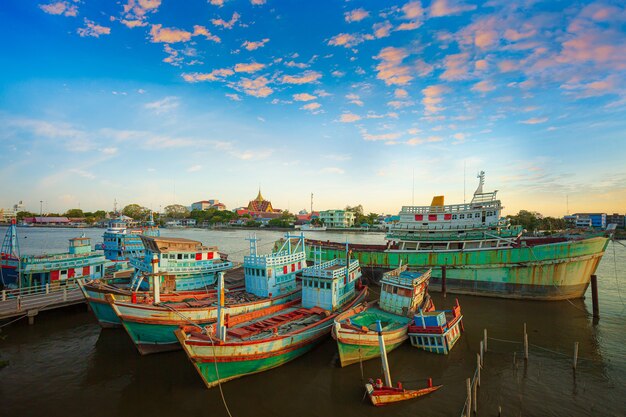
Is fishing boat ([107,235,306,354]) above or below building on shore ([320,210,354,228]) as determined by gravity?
below

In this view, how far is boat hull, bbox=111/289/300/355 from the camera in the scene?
16.2 meters

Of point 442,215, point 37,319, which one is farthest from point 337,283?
point 37,319

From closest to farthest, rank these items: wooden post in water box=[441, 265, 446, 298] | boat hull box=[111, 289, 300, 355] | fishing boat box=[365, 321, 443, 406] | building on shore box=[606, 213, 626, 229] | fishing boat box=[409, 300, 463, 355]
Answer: fishing boat box=[365, 321, 443, 406], boat hull box=[111, 289, 300, 355], fishing boat box=[409, 300, 463, 355], wooden post in water box=[441, 265, 446, 298], building on shore box=[606, 213, 626, 229]

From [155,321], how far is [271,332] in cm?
655

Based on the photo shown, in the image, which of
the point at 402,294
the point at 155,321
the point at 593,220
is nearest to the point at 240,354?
the point at 155,321

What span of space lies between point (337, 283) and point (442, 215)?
1891 centimetres

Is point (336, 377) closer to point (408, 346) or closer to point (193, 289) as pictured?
point (408, 346)

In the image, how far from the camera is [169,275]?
71.5ft

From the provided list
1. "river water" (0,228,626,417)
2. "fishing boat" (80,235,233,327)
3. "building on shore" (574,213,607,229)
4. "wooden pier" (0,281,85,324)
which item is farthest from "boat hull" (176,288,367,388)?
"building on shore" (574,213,607,229)

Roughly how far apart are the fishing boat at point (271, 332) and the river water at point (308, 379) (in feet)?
3.14

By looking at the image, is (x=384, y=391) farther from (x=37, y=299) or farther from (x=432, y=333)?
(x=37, y=299)

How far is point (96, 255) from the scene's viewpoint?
97.8ft

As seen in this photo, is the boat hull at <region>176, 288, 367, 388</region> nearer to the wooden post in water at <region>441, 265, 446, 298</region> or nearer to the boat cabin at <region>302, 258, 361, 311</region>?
the boat cabin at <region>302, 258, 361, 311</region>

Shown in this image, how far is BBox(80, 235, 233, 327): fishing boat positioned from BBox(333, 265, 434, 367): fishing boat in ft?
36.9
